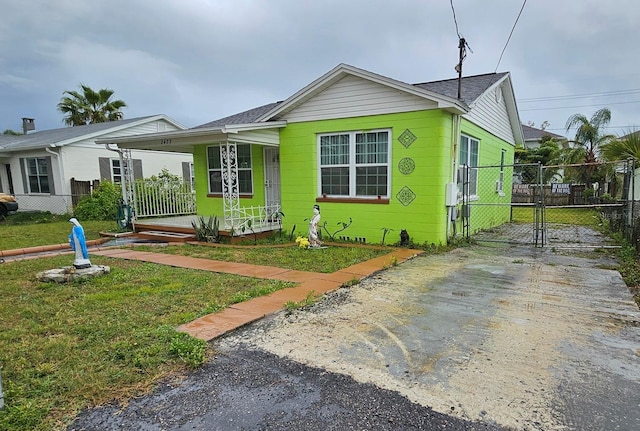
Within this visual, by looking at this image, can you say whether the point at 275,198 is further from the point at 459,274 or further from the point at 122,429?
the point at 122,429

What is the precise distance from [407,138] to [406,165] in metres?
0.62

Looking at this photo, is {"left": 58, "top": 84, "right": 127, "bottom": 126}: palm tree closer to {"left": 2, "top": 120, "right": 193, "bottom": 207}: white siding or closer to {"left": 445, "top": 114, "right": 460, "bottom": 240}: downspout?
{"left": 2, "top": 120, "right": 193, "bottom": 207}: white siding

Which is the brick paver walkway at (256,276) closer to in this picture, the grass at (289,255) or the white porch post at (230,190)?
the grass at (289,255)

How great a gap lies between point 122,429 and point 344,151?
25.5ft

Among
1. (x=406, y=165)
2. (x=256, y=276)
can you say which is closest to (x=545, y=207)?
(x=406, y=165)

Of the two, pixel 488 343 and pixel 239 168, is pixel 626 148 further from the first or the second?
pixel 239 168

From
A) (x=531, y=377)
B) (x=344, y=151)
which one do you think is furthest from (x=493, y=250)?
(x=531, y=377)

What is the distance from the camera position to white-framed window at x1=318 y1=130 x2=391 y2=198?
8688 mm

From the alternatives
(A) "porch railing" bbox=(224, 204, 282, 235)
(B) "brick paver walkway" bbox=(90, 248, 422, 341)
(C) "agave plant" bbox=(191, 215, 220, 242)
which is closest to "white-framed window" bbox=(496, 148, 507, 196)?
(B) "brick paver walkway" bbox=(90, 248, 422, 341)

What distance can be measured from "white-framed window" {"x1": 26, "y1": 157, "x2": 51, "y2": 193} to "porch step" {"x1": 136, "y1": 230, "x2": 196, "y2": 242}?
926 centimetres

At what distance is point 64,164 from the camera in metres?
15.4

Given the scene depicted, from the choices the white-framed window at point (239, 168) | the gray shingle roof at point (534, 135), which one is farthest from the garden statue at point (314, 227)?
the gray shingle roof at point (534, 135)

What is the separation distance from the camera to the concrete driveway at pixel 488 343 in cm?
240

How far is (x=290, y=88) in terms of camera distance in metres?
19.7
